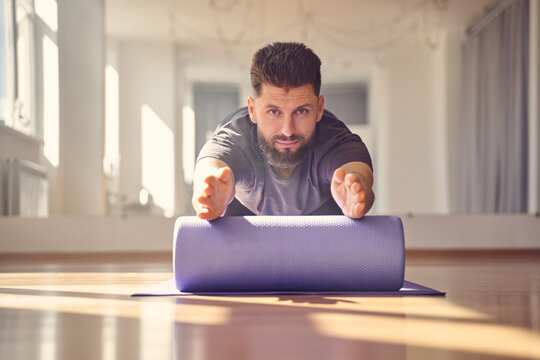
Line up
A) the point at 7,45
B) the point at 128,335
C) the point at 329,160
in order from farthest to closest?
the point at 7,45
the point at 329,160
the point at 128,335

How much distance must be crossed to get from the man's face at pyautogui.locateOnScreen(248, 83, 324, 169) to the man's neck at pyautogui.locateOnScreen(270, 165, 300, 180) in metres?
0.06

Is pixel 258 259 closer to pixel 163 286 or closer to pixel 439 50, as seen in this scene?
pixel 163 286

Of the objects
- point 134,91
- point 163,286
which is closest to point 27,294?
point 163,286

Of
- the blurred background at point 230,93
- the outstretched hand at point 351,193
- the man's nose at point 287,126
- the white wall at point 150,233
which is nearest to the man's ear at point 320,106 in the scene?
the man's nose at point 287,126

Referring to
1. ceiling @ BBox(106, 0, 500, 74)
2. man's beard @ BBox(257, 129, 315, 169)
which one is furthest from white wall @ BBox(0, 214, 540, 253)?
man's beard @ BBox(257, 129, 315, 169)

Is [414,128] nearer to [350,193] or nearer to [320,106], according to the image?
[320,106]

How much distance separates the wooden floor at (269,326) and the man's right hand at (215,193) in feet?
0.83

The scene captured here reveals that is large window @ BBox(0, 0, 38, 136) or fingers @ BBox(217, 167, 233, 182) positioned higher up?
large window @ BBox(0, 0, 38, 136)

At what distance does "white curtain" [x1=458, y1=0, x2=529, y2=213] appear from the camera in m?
4.47

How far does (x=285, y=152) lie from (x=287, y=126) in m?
0.11

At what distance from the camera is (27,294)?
1.88 meters

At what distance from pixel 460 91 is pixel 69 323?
3.78 m

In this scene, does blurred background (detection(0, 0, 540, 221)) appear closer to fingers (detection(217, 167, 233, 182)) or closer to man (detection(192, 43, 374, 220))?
man (detection(192, 43, 374, 220))

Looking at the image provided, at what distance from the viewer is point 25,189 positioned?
4477mm
